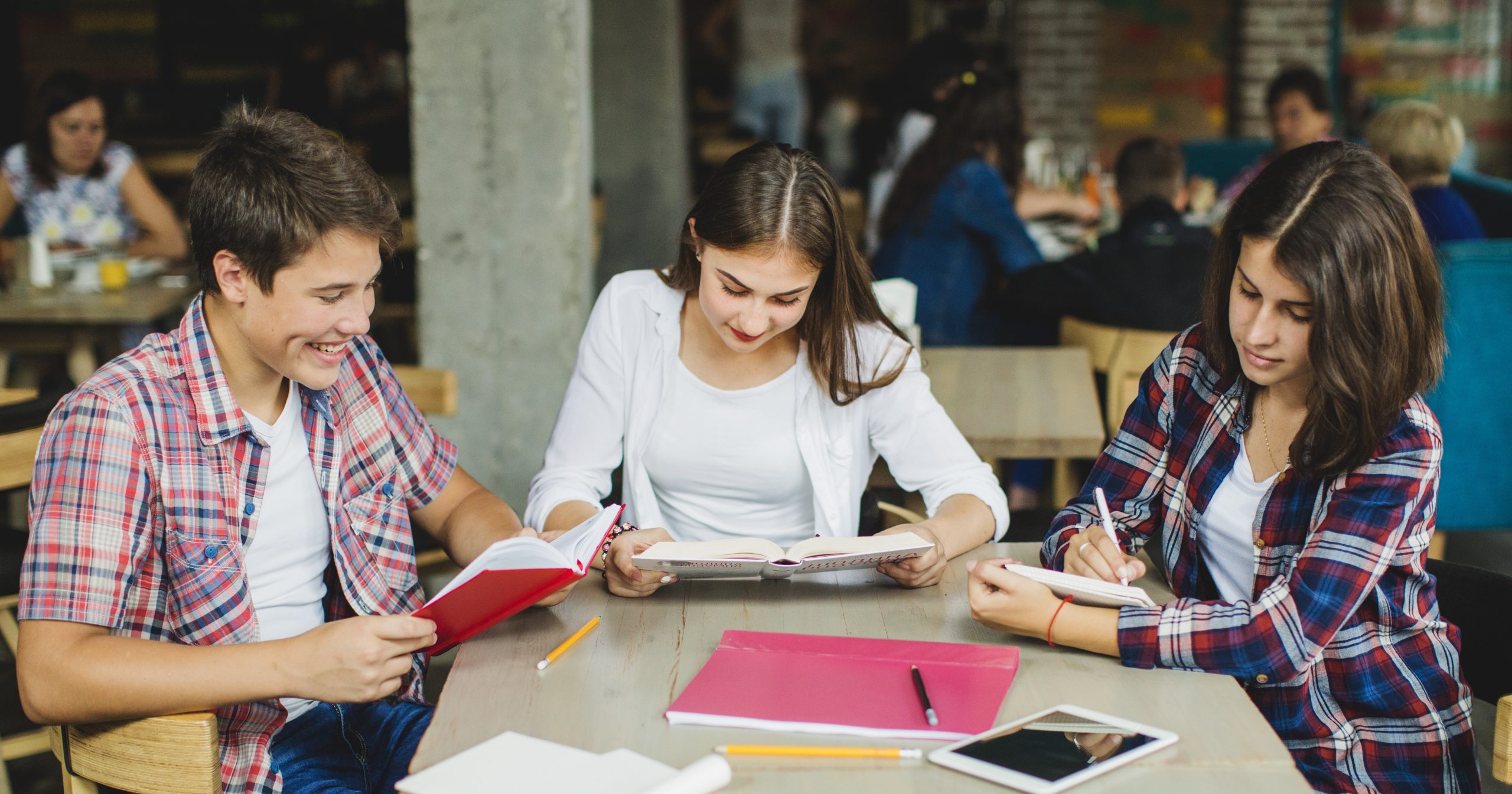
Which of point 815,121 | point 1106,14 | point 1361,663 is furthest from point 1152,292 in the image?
point 815,121

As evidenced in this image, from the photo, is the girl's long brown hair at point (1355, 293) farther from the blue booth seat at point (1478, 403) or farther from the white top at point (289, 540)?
the blue booth seat at point (1478, 403)

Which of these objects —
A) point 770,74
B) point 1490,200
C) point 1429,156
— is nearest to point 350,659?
point 1429,156

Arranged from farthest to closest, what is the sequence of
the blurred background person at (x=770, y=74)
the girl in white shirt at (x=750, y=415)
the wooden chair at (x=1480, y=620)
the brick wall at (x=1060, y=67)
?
the blurred background person at (x=770, y=74)
the brick wall at (x=1060, y=67)
the girl in white shirt at (x=750, y=415)
the wooden chair at (x=1480, y=620)

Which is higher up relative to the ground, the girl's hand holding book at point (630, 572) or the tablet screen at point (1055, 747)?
the girl's hand holding book at point (630, 572)

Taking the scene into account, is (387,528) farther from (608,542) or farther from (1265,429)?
(1265,429)

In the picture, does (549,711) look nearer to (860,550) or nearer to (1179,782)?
(860,550)

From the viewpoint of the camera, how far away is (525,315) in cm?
336

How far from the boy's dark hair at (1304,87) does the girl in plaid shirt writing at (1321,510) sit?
4146 millimetres

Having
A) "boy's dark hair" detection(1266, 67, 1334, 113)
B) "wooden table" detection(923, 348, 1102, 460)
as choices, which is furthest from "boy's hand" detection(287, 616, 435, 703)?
"boy's dark hair" detection(1266, 67, 1334, 113)

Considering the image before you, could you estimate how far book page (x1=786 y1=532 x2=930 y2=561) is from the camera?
5.28ft

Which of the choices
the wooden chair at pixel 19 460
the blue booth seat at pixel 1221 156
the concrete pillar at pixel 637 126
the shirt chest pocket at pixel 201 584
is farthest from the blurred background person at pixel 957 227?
the blue booth seat at pixel 1221 156

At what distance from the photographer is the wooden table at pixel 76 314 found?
3.55 metres

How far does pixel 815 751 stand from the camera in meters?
1.25

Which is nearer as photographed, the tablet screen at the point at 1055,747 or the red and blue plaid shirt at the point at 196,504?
the tablet screen at the point at 1055,747
